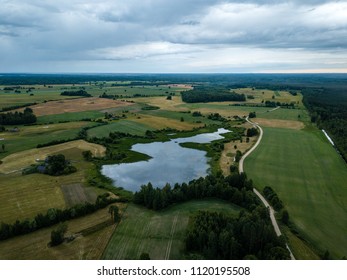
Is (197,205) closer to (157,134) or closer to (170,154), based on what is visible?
(170,154)

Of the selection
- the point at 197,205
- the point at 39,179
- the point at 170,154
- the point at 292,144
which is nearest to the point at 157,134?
the point at 170,154

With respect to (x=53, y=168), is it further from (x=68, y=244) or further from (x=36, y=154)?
(x=68, y=244)

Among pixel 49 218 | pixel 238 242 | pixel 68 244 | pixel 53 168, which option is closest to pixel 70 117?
pixel 53 168

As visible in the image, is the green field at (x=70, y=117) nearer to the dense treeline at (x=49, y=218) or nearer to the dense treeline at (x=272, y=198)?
the dense treeline at (x=49, y=218)

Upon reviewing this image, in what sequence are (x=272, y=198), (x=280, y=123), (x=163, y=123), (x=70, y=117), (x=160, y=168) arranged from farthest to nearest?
(x=70, y=117) → (x=280, y=123) → (x=163, y=123) → (x=160, y=168) → (x=272, y=198)

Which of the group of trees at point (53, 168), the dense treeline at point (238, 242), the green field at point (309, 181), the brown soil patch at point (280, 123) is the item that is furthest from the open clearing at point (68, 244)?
the brown soil patch at point (280, 123)
